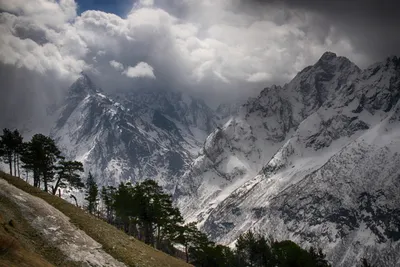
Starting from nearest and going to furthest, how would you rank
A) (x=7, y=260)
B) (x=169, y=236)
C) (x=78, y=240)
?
(x=7, y=260) → (x=78, y=240) → (x=169, y=236)

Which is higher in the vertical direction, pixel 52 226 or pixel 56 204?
pixel 56 204

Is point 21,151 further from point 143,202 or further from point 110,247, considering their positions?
point 110,247

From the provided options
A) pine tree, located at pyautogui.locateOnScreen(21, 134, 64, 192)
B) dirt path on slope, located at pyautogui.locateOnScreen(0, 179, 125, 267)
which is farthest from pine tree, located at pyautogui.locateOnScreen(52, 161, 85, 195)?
dirt path on slope, located at pyautogui.locateOnScreen(0, 179, 125, 267)

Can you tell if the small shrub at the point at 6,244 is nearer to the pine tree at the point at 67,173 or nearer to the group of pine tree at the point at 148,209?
the group of pine tree at the point at 148,209

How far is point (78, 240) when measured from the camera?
1572 inches

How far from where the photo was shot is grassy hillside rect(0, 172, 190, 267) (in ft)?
105

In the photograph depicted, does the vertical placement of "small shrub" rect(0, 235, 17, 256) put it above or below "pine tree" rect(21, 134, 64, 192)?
below

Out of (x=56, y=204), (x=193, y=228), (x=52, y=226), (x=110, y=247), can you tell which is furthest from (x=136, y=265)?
(x=193, y=228)

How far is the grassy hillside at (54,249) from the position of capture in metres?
32.0

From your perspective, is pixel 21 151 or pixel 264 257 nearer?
pixel 21 151

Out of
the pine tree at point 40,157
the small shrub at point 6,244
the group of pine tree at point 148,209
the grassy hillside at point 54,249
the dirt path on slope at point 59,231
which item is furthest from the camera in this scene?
the pine tree at point 40,157

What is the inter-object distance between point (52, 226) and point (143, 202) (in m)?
30.6

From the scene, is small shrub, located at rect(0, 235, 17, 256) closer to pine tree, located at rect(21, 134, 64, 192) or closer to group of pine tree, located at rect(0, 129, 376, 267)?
group of pine tree, located at rect(0, 129, 376, 267)

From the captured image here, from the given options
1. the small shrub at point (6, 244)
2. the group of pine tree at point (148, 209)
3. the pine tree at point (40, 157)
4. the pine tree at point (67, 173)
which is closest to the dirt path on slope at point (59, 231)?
the small shrub at point (6, 244)
